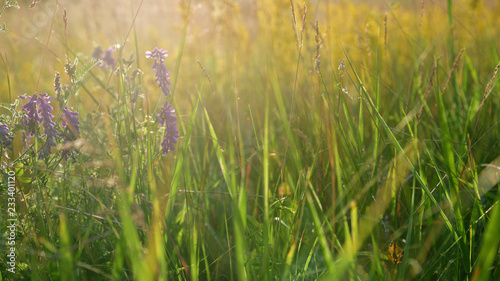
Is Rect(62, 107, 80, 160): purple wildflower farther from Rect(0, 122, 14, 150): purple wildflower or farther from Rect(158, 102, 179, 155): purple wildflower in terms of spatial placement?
Rect(158, 102, 179, 155): purple wildflower

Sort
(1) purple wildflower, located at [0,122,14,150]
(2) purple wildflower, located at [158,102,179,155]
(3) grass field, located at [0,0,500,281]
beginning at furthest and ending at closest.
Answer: (2) purple wildflower, located at [158,102,179,155]
(1) purple wildflower, located at [0,122,14,150]
(3) grass field, located at [0,0,500,281]

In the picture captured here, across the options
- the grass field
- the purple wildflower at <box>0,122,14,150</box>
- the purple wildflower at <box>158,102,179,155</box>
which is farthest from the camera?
the purple wildflower at <box>158,102,179,155</box>

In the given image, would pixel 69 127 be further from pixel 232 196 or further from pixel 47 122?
pixel 232 196

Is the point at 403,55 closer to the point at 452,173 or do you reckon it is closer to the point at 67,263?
the point at 452,173

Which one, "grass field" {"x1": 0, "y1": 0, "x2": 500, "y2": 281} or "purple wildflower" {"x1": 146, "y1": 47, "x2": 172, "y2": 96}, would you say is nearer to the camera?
"grass field" {"x1": 0, "y1": 0, "x2": 500, "y2": 281}

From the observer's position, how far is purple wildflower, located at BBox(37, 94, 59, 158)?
3.47 ft

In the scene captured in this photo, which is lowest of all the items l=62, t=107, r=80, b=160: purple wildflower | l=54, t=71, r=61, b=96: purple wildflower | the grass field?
the grass field

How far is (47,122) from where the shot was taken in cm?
106

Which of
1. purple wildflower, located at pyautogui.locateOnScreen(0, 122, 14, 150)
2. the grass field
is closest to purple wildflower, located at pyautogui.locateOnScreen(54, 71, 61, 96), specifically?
the grass field

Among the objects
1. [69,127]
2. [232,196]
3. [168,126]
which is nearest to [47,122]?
[69,127]

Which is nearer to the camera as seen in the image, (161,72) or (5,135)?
(5,135)

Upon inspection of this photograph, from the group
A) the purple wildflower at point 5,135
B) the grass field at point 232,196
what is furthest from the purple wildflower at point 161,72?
the purple wildflower at point 5,135

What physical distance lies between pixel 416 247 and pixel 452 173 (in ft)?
Result: 0.77

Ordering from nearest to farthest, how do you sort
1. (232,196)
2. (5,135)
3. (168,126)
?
1. (232,196)
2. (5,135)
3. (168,126)
